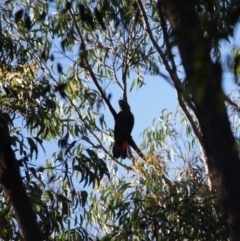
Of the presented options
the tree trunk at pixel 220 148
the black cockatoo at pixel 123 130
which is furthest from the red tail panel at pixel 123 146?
the tree trunk at pixel 220 148

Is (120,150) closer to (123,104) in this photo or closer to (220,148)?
(123,104)

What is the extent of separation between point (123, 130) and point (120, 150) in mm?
209

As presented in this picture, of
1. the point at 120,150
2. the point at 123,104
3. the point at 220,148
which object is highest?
the point at 123,104

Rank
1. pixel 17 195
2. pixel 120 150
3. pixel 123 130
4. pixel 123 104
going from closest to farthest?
pixel 17 195, pixel 123 130, pixel 120 150, pixel 123 104

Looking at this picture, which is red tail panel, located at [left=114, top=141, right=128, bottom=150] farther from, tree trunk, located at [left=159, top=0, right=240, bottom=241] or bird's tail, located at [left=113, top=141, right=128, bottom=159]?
tree trunk, located at [left=159, top=0, right=240, bottom=241]

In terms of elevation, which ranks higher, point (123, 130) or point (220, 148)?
point (123, 130)

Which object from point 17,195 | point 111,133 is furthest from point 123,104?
point 17,195

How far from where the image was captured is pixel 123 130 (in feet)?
20.8

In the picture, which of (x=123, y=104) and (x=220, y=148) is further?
(x=123, y=104)

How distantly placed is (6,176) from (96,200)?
3.30 metres

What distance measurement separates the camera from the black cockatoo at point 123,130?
6.39 meters

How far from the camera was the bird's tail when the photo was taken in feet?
21.0

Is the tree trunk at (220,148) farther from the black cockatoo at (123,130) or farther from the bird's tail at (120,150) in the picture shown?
the bird's tail at (120,150)

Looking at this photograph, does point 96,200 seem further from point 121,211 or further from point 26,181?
point 26,181
